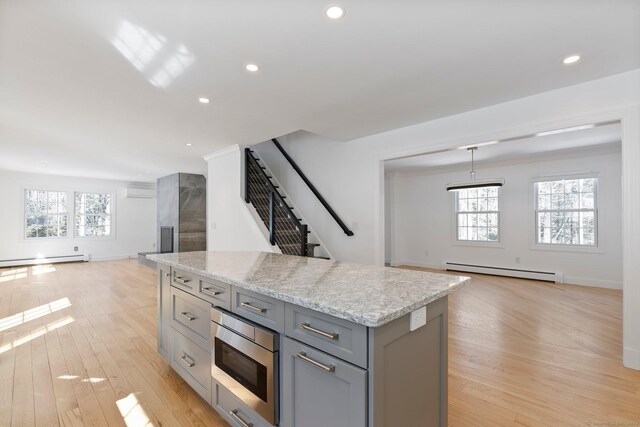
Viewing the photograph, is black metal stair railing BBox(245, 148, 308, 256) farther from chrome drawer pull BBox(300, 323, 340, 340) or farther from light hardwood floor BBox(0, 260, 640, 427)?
chrome drawer pull BBox(300, 323, 340, 340)

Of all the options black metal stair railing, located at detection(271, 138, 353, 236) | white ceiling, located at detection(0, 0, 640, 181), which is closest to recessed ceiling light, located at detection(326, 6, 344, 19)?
white ceiling, located at detection(0, 0, 640, 181)

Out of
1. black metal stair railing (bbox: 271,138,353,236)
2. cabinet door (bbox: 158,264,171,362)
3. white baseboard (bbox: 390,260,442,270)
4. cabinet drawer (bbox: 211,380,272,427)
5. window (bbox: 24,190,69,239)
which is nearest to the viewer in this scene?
cabinet drawer (bbox: 211,380,272,427)

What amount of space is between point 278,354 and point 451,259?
6.75 meters

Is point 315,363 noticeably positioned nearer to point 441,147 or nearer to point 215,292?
point 215,292

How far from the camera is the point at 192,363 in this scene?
2104mm

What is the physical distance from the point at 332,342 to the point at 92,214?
10.3 metres

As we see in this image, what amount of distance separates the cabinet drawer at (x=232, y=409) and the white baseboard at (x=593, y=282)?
653 cm

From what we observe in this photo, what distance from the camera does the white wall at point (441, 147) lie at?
250 cm

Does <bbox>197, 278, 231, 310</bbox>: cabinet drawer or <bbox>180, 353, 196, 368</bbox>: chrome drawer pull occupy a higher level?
<bbox>197, 278, 231, 310</bbox>: cabinet drawer

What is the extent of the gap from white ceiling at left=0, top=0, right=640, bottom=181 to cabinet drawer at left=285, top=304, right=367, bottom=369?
5.49 feet

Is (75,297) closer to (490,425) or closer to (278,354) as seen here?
(278,354)

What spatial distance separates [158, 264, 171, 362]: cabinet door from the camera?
246 centimetres

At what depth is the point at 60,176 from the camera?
8.34m

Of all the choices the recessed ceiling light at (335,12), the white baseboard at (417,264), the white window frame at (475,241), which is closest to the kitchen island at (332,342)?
the recessed ceiling light at (335,12)
